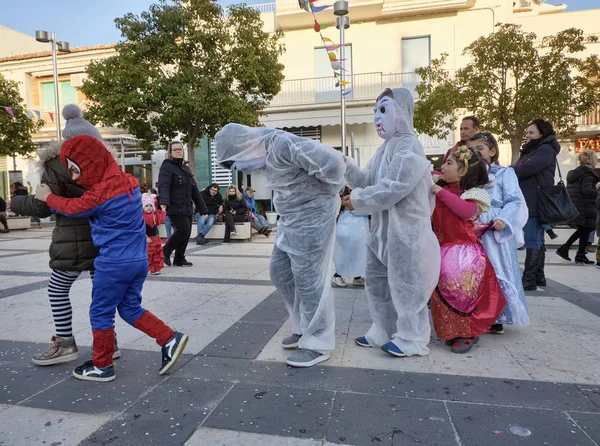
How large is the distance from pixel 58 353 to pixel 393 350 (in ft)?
7.27

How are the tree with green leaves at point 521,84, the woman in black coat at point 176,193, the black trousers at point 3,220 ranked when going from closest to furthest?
the woman in black coat at point 176,193
the tree with green leaves at point 521,84
the black trousers at point 3,220

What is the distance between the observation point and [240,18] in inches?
510

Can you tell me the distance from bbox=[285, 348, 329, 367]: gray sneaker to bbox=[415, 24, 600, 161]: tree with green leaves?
10450mm

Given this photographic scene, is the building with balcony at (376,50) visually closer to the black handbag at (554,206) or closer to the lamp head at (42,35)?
the lamp head at (42,35)

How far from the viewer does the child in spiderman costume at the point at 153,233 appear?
6.02 metres

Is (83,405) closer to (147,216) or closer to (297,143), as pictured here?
(297,143)

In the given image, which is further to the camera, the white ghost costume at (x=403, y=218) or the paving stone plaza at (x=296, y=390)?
the white ghost costume at (x=403, y=218)

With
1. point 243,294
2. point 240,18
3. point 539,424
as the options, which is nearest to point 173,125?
point 240,18

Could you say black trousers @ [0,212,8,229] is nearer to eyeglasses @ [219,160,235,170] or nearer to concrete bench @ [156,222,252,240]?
concrete bench @ [156,222,252,240]

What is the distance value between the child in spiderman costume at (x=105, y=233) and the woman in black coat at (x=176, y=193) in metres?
3.77

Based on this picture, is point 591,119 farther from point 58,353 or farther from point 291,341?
point 58,353

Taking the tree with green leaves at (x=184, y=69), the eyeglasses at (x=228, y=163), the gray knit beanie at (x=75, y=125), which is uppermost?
the tree with green leaves at (x=184, y=69)

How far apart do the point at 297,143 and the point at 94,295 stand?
59.4 inches

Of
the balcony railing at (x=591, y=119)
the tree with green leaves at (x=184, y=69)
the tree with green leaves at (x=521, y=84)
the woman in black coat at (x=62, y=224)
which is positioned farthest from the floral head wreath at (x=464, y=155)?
the balcony railing at (x=591, y=119)
